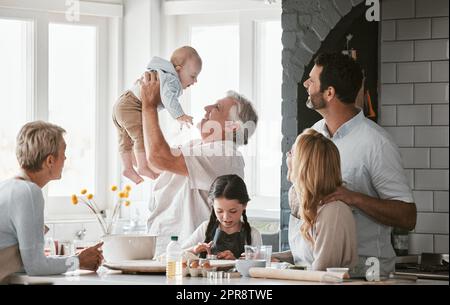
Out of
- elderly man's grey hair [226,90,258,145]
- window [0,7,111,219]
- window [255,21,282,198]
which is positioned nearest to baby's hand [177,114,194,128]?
elderly man's grey hair [226,90,258,145]

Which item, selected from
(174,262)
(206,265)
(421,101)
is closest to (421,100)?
(421,101)

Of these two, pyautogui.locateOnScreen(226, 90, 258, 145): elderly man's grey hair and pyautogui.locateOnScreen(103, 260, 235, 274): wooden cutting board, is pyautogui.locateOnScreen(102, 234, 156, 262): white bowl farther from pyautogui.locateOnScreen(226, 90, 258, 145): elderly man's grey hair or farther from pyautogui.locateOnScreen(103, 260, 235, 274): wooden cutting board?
pyautogui.locateOnScreen(226, 90, 258, 145): elderly man's grey hair

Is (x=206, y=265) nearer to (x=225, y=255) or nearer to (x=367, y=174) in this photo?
(x=225, y=255)

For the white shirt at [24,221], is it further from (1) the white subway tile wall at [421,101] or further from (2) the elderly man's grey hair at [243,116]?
(1) the white subway tile wall at [421,101]

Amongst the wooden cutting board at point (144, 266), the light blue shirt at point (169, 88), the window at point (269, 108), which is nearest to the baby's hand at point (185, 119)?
the light blue shirt at point (169, 88)

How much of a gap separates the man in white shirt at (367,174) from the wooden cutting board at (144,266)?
0.51 metres

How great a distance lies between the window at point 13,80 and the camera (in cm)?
483

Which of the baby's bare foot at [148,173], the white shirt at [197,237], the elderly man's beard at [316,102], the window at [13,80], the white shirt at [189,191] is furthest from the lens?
the window at [13,80]

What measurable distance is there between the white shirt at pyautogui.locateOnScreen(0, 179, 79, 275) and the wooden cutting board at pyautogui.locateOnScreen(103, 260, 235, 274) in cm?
30

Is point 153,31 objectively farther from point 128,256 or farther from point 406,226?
point 406,226

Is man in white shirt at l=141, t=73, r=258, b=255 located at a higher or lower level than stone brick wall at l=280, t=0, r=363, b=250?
lower

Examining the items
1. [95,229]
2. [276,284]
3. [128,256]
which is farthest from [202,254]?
[95,229]

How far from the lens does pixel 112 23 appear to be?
16.0 ft

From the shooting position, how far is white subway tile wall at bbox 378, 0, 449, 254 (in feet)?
13.6
